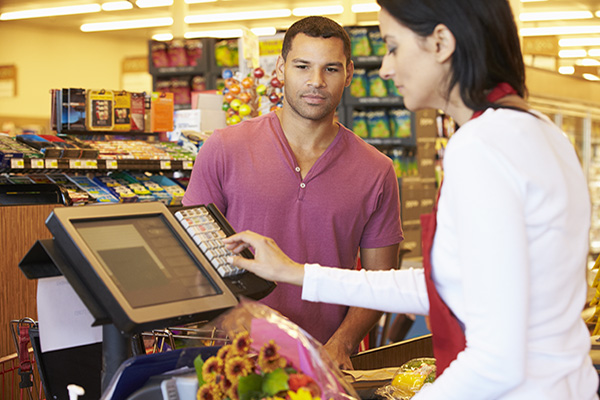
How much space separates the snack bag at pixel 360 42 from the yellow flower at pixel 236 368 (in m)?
5.85

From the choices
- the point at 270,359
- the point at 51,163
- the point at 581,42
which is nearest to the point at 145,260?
the point at 270,359

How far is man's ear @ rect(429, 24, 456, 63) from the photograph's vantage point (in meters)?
1.12

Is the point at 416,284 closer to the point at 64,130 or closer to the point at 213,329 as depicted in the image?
the point at 213,329

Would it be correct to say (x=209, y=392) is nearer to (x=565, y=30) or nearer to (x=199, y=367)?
(x=199, y=367)

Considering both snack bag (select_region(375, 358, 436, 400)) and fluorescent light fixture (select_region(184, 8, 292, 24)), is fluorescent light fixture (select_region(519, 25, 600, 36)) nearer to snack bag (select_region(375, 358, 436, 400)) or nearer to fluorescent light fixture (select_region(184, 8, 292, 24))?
fluorescent light fixture (select_region(184, 8, 292, 24))

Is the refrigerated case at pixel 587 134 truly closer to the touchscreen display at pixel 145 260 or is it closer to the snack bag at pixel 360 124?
the snack bag at pixel 360 124

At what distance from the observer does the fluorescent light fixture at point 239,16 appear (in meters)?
13.3

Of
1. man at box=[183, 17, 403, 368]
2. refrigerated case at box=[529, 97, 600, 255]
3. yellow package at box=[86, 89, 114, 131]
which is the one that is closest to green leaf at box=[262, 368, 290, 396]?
man at box=[183, 17, 403, 368]

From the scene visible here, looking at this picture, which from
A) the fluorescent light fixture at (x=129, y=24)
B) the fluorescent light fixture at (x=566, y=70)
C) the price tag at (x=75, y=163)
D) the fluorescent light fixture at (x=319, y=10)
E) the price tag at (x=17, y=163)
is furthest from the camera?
the fluorescent light fixture at (x=129, y=24)

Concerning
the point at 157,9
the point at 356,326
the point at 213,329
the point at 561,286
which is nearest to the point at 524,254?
the point at 561,286

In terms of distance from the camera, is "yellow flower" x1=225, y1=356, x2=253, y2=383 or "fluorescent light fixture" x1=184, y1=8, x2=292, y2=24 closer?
"yellow flower" x1=225, y1=356, x2=253, y2=383

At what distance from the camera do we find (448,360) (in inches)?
47.2

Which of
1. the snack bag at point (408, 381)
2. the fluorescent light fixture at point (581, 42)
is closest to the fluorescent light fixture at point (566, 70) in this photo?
the fluorescent light fixture at point (581, 42)

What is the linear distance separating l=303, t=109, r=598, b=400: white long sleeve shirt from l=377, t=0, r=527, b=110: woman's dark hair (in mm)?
67
